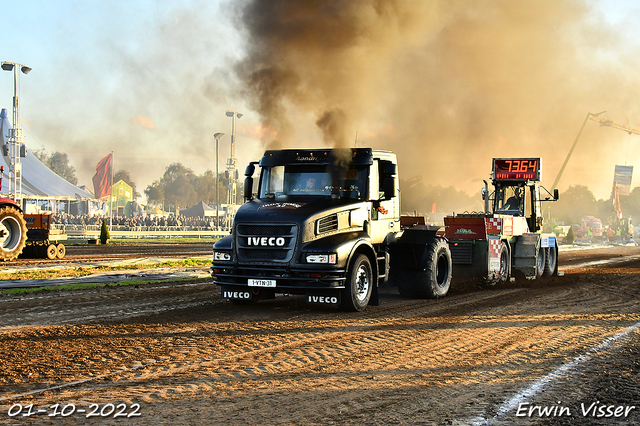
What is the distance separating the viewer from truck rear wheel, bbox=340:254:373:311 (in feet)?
32.3

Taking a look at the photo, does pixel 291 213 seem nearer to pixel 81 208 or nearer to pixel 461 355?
pixel 461 355

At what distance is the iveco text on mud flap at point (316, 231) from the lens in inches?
376

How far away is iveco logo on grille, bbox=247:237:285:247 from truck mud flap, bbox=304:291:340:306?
3.17ft

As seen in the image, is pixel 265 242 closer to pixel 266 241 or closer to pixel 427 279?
pixel 266 241

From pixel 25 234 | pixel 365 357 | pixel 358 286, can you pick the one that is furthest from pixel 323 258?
pixel 25 234

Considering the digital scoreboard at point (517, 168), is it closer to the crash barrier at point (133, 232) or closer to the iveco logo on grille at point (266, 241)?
the iveco logo on grille at point (266, 241)

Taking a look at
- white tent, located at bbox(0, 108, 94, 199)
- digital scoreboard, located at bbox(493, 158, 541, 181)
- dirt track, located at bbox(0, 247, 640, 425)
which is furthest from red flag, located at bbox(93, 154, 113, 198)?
dirt track, located at bbox(0, 247, 640, 425)

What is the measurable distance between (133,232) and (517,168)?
31.1 meters

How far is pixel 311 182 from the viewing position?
10750 mm

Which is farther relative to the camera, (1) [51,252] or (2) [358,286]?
(1) [51,252]

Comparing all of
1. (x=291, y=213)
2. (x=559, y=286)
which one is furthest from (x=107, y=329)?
(x=559, y=286)

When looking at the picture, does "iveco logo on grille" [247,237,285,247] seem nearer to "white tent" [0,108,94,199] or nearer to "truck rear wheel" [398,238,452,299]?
"truck rear wheel" [398,238,452,299]

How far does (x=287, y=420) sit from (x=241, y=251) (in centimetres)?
551

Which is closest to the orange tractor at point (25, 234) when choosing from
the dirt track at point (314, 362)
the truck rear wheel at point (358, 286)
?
the dirt track at point (314, 362)
